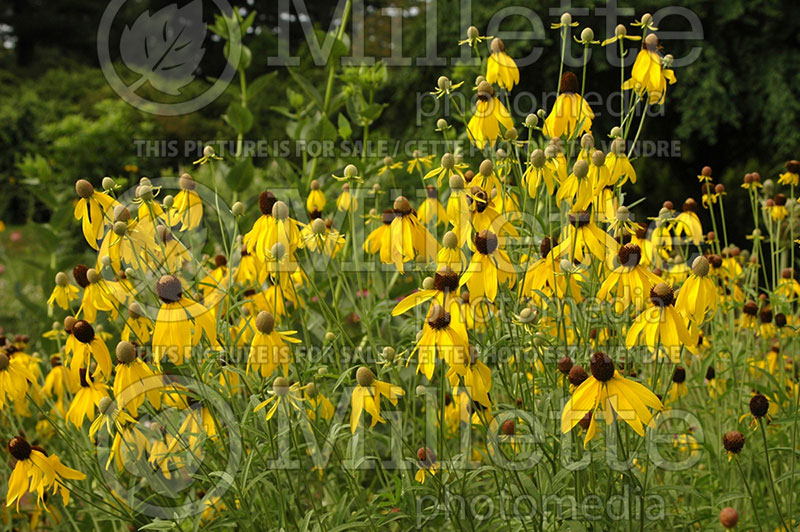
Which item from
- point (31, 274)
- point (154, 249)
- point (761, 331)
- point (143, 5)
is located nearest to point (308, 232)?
point (154, 249)

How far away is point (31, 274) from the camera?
7059 mm

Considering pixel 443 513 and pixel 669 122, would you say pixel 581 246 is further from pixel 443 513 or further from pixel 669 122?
pixel 669 122

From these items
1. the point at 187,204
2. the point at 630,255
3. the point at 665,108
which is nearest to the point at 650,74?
the point at 630,255

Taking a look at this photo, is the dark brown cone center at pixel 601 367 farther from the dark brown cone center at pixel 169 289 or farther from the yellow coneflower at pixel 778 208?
the yellow coneflower at pixel 778 208

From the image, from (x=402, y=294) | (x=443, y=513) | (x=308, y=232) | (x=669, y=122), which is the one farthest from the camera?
(x=669, y=122)

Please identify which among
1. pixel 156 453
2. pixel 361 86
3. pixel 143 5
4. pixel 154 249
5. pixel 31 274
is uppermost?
pixel 143 5

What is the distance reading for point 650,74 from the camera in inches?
58.4

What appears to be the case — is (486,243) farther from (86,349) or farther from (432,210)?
A: (86,349)

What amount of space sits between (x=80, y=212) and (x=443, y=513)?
0.98m

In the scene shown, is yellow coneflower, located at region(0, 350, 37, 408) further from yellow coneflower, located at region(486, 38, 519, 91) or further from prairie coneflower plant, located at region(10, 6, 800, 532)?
yellow coneflower, located at region(486, 38, 519, 91)

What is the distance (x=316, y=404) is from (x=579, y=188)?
69 centimetres

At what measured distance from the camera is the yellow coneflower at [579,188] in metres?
1.23

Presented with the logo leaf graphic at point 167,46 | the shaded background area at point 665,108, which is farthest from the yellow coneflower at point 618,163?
the logo leaf graphic at point 167,46

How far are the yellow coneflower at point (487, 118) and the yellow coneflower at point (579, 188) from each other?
299 mm
